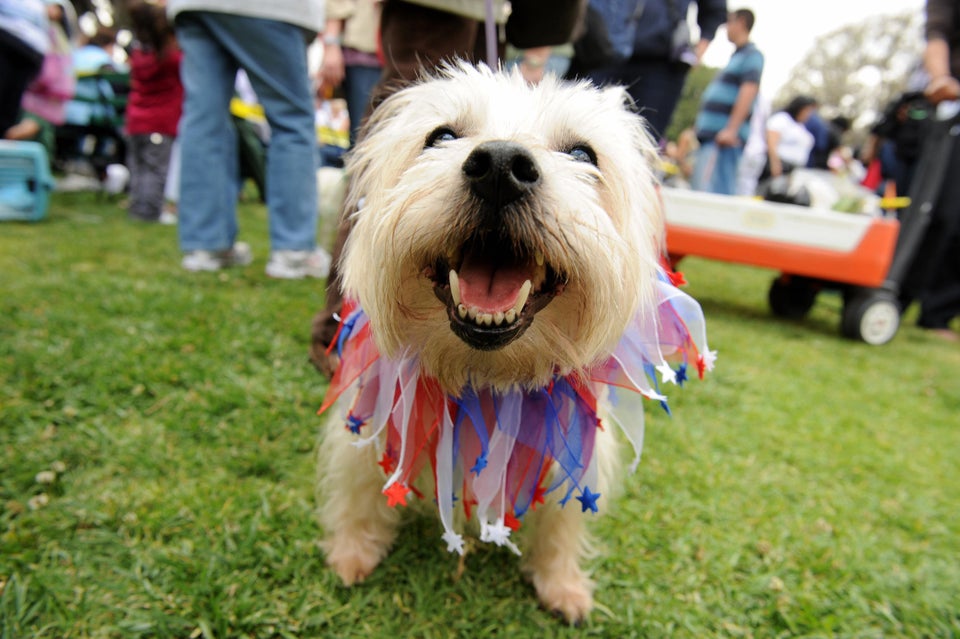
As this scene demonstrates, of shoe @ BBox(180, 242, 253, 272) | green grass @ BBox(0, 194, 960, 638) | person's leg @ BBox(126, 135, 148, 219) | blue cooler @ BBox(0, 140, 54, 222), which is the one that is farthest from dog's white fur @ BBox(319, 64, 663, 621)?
person's leg @ BBox(126, 135, 148, 219)

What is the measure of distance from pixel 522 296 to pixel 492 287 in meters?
0.08

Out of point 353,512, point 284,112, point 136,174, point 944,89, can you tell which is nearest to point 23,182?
point 136,174

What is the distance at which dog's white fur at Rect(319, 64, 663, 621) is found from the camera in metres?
1.17

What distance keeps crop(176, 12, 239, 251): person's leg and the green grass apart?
70cm

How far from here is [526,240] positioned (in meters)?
1.14

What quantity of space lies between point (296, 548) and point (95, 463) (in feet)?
2.63

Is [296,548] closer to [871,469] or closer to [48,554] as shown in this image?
[48,554]

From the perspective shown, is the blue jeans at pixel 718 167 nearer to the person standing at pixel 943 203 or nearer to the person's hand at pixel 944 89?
the person standing at pixel 943 203

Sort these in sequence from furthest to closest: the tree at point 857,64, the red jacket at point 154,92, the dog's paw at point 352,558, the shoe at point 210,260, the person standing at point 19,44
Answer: the tree at point 857,64, the red jacket at point 154,92, the person standing at point 19,44, the shoe at point 210,260, the dog's paw at point 352,558

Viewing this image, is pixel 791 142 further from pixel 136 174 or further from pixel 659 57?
pixel 136 174

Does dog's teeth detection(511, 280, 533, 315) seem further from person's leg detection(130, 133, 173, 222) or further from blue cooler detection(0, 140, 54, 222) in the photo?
person's leg detection(130, 133, 173, 222)

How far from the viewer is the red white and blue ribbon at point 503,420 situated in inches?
54.7

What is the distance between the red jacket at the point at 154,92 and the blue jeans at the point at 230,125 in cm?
291

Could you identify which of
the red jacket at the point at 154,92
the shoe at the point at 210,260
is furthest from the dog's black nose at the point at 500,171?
the red jacket at the point at 154,92
